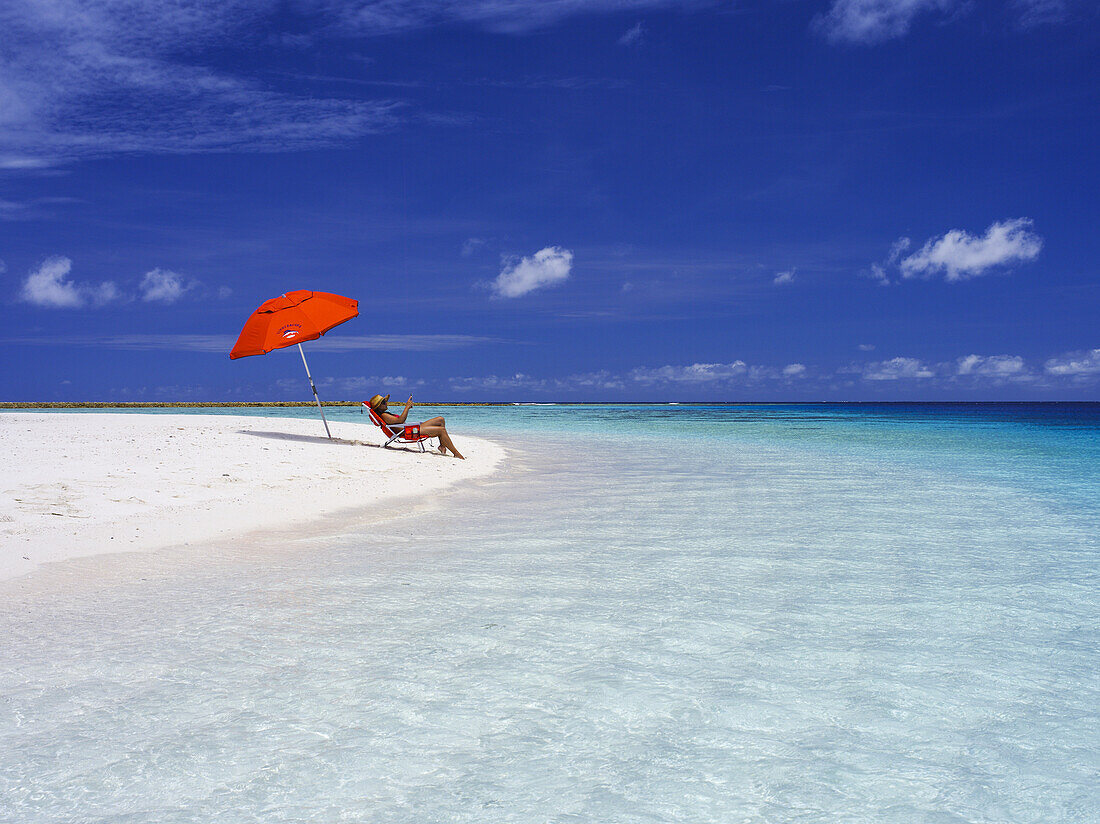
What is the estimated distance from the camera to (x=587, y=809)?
2693mm

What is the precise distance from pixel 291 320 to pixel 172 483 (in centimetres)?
572

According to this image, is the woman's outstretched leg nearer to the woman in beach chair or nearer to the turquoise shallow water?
the woman in beach chair

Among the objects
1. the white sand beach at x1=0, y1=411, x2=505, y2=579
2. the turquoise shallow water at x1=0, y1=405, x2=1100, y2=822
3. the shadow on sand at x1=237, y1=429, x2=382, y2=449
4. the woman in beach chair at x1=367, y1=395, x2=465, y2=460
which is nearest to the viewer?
the turquoise shallow water at x1=0, y1=405, x2=1100, y2=822

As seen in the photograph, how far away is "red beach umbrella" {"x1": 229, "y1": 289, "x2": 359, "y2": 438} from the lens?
566 inches

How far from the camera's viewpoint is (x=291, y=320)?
14641mm

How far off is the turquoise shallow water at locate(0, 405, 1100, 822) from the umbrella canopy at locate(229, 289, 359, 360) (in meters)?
8.05

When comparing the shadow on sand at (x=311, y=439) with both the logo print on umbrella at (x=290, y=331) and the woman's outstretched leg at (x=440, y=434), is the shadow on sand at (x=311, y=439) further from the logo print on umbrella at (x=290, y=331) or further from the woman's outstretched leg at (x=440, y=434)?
the logo print on umbrella at (x=290, y=331)

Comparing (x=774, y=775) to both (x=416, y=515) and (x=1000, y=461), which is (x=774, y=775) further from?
(x=1000, y=461)

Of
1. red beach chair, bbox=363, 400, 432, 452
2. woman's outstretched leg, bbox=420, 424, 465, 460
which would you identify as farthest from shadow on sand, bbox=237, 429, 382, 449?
woman's outstretched leg, bbox=420, 424, 465, 460

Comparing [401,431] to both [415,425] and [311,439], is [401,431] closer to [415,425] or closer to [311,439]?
[415,425]

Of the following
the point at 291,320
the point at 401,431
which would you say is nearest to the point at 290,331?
the point at 291,320

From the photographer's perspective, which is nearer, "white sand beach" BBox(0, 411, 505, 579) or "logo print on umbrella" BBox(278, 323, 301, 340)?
"white sand beach" BBox(0, 411, 505, 579)

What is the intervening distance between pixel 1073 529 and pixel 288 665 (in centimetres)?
914

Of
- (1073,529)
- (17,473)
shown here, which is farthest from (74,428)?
(1073,529)
